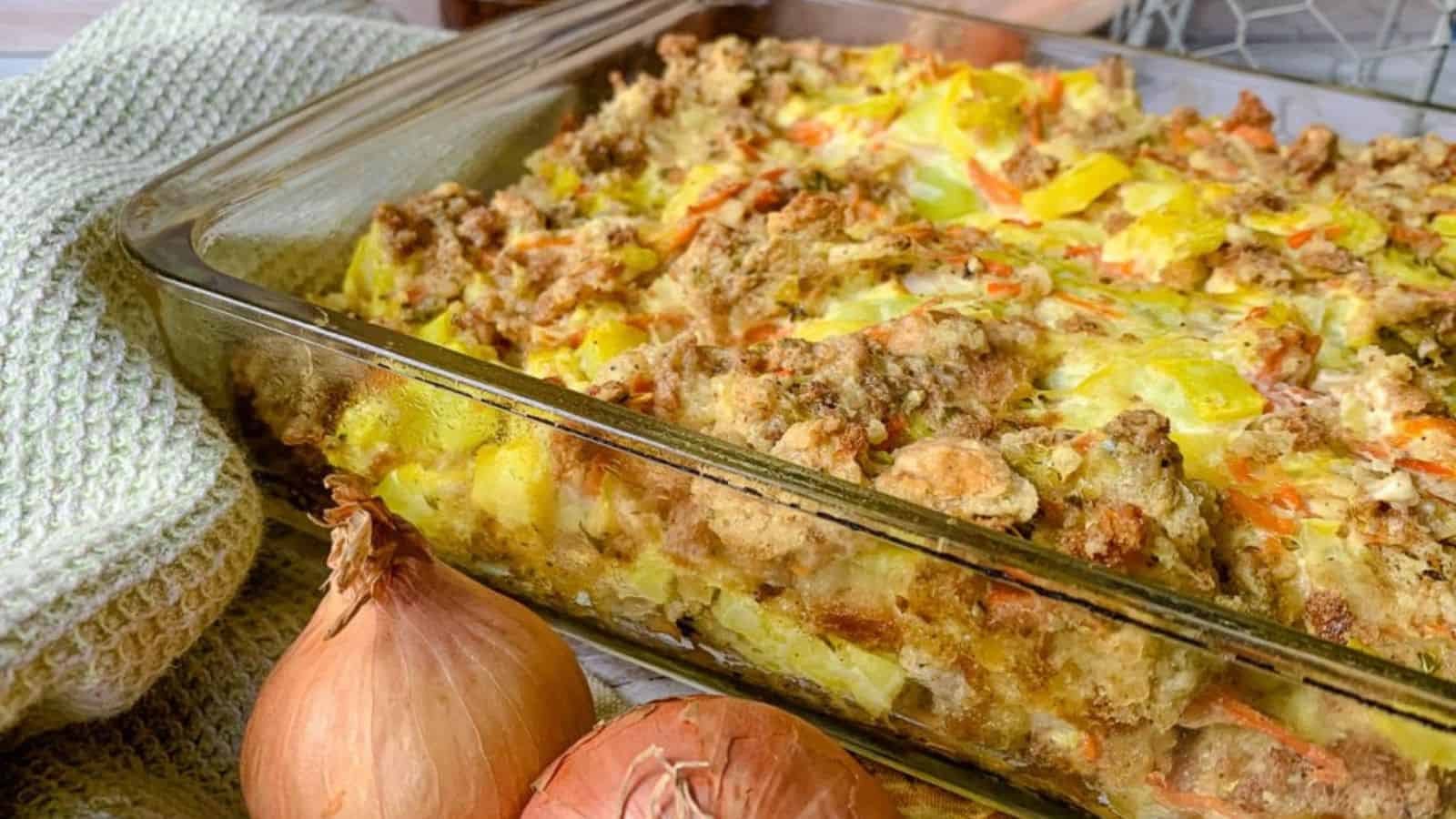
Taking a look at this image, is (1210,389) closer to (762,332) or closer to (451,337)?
(762,332)

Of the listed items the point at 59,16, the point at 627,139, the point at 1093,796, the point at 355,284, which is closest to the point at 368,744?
the point at 1093,796

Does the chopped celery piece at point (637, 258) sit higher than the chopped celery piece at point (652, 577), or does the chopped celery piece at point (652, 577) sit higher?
the chopped celery piece at point (637, 258)

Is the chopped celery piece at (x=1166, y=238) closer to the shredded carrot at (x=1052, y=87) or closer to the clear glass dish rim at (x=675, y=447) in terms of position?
the shredded carrot at (x=1052, y=87)

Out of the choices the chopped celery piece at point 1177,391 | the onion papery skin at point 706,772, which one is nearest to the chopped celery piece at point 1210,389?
the chopped celery piece at point 1177,391

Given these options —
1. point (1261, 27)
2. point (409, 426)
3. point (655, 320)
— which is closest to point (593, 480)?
point (409, 426)

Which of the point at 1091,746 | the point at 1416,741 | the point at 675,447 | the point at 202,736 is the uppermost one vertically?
A: the point at 675,447

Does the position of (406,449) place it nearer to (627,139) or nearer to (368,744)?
(368,744)
